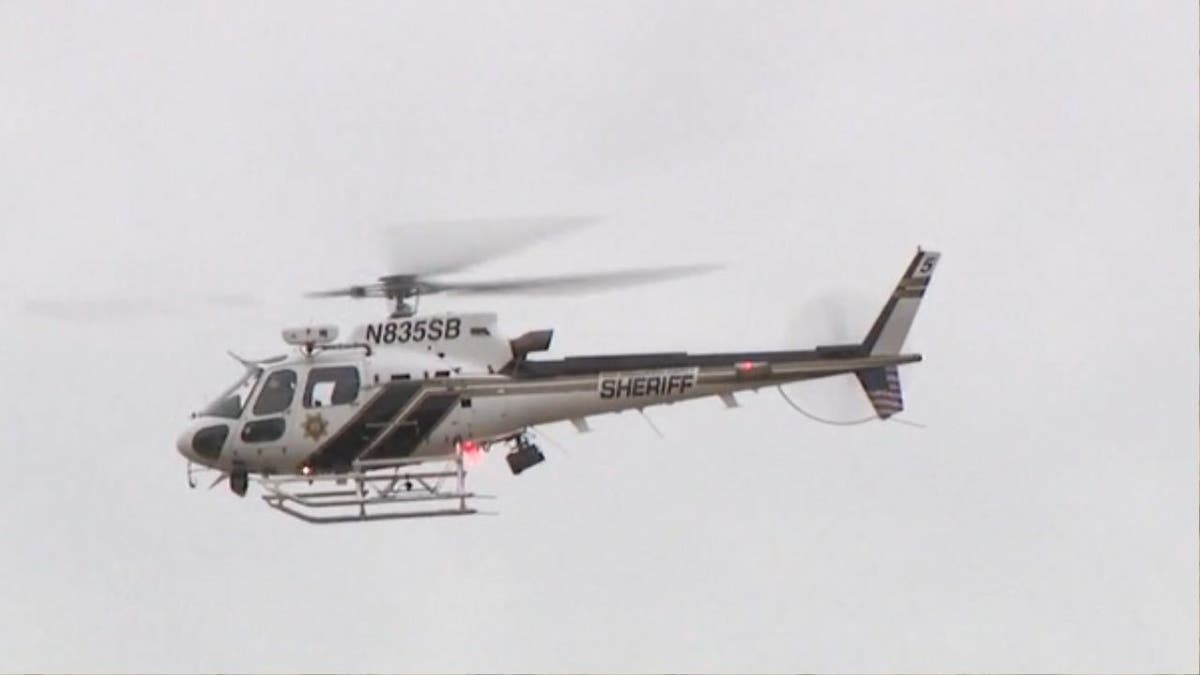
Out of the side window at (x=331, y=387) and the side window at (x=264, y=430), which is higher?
the side window at (x=331, y=387)

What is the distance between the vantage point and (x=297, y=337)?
3694 centimetres

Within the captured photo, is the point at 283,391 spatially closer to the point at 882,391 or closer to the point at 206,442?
the point at 206,442

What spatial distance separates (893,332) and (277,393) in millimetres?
6042

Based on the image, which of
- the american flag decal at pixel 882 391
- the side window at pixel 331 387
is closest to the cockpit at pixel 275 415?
the side window at pixel 331 387

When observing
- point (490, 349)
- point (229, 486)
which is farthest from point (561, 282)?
point (229, 486)

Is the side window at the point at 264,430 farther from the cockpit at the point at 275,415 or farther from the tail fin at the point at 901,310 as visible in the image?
the tail fin at the point at 901,310

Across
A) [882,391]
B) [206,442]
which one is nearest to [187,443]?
[206,442]

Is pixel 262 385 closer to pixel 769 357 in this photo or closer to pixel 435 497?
pixel 435 497

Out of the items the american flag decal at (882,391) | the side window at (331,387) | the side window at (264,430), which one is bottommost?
the american flag decal at (882,391)

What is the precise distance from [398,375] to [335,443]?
0.89 m

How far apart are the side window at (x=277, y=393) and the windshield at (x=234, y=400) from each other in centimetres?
17

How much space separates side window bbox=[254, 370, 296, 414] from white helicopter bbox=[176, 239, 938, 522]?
0.5 inches

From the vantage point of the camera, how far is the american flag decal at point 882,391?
121ft

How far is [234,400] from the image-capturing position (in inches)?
1474
